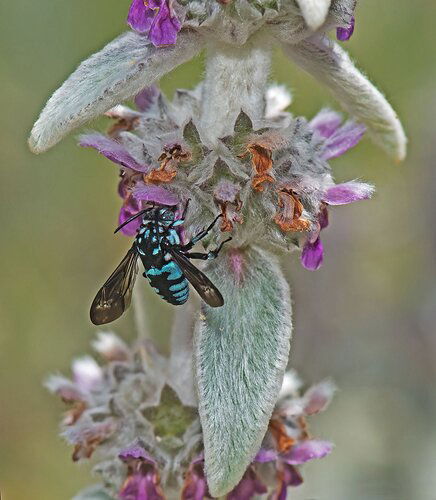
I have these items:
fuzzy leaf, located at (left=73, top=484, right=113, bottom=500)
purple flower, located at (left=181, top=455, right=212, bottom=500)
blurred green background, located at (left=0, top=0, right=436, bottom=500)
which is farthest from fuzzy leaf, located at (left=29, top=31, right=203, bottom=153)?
blurred green background, located at (left=0, top=0, right=436, bottom=500)

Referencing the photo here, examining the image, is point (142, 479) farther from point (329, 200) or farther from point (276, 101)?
point (276, 101)

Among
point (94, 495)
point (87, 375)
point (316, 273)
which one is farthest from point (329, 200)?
point (316, 273)

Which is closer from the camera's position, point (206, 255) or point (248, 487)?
point (206, 255)

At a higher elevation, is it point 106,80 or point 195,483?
point 106,80

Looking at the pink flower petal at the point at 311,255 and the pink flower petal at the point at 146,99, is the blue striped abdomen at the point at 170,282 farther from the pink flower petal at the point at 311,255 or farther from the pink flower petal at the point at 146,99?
the pink flower petal at the point at 146,99

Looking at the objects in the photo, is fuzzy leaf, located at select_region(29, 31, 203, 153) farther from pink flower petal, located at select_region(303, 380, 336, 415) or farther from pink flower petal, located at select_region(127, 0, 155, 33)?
pink flower petal, located at select_region(303, 380, 336, 415)

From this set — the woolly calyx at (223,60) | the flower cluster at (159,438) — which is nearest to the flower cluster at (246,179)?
the woolly calyx at (223,60)

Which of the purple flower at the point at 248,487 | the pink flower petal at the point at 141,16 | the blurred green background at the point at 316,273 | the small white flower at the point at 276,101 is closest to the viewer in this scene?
the pink flower petal at the point at 141,16
